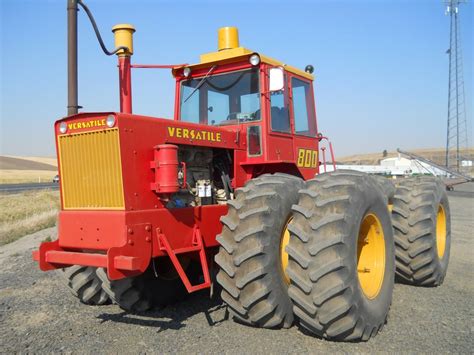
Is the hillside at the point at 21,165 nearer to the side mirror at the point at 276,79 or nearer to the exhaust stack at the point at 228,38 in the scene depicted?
the exhaust stack at the point at 228,38

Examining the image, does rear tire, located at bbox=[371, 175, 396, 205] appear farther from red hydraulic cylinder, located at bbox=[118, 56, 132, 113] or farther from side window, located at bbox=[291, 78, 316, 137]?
red hydraulic cylinder, located at bbox=[118, 56, 132, 113]

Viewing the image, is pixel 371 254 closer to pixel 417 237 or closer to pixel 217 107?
pixel 417 237

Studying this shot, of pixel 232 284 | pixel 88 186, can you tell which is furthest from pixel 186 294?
pixel 88 186

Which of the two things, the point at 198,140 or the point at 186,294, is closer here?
the point at 198,140

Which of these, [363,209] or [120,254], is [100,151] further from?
[363,209]

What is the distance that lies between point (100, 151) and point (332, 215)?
7.57ft

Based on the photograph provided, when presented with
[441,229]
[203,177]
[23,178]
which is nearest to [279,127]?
[203,177]

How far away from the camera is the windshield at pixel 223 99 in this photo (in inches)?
233

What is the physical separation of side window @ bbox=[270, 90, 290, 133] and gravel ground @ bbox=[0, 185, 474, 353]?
234 cm

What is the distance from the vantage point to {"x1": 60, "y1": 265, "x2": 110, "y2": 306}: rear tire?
557cm

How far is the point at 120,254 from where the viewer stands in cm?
425

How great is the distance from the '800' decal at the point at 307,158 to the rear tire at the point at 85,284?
2.96 meters

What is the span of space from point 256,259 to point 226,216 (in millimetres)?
529

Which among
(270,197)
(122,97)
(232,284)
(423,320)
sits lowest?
(423,320)
